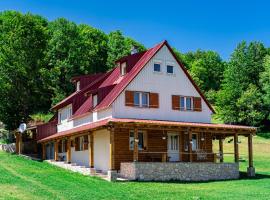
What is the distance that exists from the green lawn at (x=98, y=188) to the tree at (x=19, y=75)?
17.4m

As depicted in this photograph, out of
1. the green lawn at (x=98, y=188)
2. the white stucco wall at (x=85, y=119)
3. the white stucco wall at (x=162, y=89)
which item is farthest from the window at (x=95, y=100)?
the green lawn at (x=98, y=188)

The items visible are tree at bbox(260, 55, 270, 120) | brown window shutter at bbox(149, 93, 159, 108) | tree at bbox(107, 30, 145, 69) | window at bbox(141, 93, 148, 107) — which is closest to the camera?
window at bbox(141, 93, 148, 107)

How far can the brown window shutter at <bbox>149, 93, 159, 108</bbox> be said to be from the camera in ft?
117

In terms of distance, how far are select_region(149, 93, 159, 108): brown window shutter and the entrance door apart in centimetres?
263

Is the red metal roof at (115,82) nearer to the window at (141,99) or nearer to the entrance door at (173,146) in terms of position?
the window at (141,99)

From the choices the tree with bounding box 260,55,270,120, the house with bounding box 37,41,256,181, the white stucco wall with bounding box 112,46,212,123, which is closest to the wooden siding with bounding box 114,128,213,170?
the house with bounding box 37,41,256,181

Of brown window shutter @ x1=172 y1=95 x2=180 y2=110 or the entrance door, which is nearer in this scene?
the entrance door

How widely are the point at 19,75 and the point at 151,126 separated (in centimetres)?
2340

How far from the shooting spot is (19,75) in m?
50.8

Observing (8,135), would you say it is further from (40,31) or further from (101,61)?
(101,61)

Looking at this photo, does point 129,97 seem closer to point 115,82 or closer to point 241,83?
point 115,82

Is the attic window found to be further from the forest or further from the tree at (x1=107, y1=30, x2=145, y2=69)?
the tree at (x1=107, y1=30, x2=145, y2=69)

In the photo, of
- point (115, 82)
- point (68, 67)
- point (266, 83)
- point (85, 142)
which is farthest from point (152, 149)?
point (266, 83)

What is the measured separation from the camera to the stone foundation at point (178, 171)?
99.5 feet
